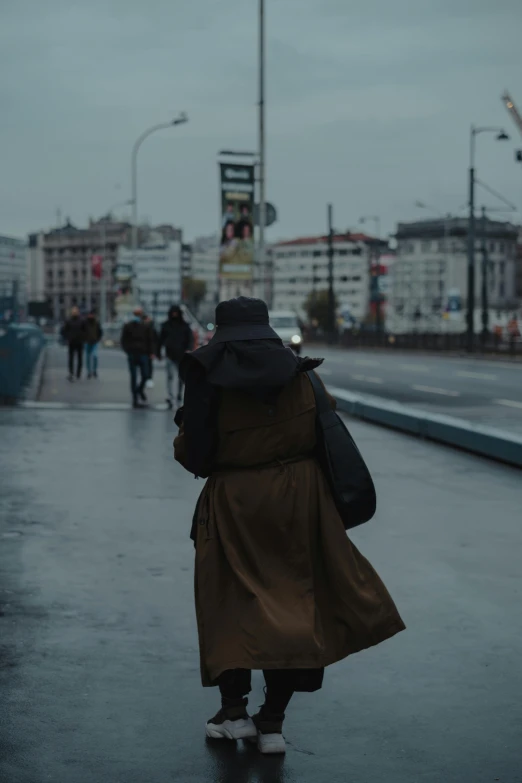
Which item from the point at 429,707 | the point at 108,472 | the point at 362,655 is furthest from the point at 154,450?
the point at 429,707

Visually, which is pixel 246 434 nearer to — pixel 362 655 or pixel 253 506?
pixel 253 506

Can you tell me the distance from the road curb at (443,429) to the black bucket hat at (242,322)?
392 inches

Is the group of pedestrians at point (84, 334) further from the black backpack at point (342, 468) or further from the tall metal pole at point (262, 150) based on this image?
the black backpack at point (342, 468)

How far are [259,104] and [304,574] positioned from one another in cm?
3813

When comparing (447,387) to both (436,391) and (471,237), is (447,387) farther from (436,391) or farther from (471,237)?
(471,237)

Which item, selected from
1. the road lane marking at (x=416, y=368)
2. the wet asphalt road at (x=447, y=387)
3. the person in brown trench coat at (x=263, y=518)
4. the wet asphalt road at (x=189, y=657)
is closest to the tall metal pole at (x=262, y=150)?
the wet asphalt road at (x=447, y=387)

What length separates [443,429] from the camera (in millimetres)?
17078

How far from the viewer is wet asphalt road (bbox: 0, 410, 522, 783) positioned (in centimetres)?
467

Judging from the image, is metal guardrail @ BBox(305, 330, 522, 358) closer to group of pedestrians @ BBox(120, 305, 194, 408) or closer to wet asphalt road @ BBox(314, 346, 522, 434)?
wet asphalt road @ BBox(314, 346, 522, 434)

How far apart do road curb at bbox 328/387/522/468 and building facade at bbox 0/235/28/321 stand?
29.4ft

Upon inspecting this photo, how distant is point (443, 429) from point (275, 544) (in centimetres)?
1266

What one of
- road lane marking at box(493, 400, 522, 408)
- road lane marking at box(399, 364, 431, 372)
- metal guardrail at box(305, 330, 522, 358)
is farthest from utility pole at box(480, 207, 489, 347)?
road lane marking at box(493, 400, 522, 408)

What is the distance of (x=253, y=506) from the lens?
4.56 meters

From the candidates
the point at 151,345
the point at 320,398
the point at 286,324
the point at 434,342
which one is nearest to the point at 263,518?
the point at 320,398
